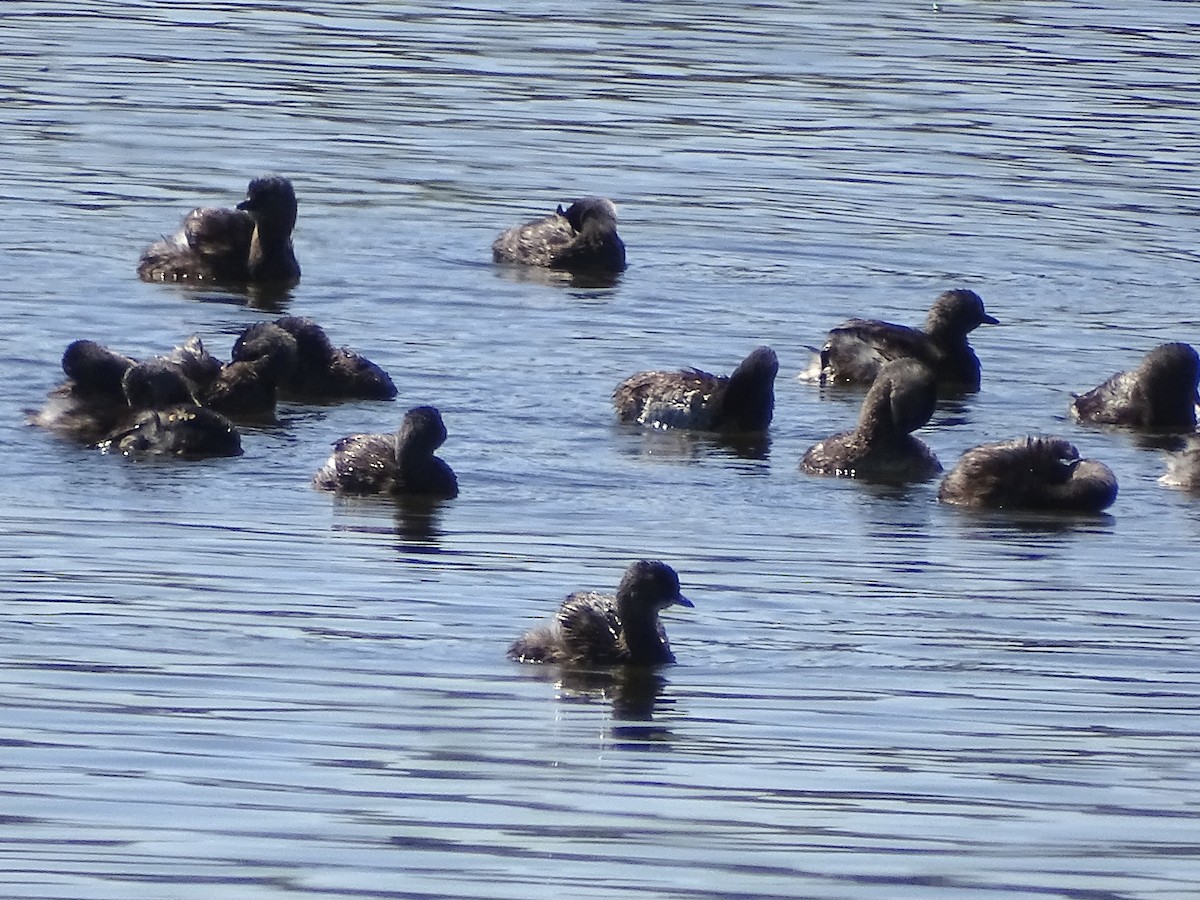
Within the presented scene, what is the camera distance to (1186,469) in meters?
14.7

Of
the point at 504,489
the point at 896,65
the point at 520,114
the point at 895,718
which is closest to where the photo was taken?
the point at 895,718

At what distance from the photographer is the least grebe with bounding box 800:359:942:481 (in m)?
14.7

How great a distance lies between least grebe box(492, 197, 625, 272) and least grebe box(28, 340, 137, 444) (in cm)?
522

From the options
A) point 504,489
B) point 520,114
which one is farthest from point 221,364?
point 520,114

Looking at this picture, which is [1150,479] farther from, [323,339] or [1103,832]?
[1103,832]

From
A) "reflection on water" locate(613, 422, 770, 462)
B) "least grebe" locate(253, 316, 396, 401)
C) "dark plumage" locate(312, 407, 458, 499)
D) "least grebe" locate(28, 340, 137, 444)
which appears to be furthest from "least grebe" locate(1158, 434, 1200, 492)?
"least grebe" locate(28, 340, 137, 444)

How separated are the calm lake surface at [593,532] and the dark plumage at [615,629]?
→ 0.40 ft

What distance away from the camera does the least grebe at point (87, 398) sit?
1483cm

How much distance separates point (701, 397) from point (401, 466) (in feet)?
7.59

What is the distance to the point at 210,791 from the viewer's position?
888 cm

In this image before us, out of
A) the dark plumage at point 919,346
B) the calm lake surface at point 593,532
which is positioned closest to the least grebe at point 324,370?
the calm lake surface at point 593,532

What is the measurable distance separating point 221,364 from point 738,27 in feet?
52.4

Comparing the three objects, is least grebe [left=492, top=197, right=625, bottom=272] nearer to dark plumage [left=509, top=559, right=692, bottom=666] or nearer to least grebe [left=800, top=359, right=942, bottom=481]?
least grebe [left=800, top=359, right=942, bottom=481]

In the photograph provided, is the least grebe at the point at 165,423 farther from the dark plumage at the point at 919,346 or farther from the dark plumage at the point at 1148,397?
the dark plumage at the point at 1148,397
